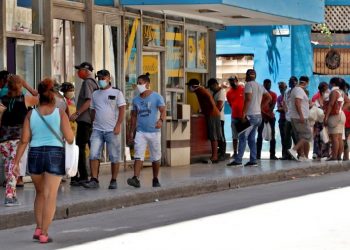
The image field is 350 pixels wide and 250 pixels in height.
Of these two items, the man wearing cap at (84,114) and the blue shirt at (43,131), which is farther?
the man wearing cap at (84,114)

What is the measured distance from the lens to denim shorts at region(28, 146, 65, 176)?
11.4 meters

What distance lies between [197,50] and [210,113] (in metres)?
2.12

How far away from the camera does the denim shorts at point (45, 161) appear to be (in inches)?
448

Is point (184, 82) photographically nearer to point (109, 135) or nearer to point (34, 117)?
point (109, 135)

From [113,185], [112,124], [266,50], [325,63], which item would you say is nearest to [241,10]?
[112,124]

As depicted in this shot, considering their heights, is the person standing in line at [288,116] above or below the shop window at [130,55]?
below

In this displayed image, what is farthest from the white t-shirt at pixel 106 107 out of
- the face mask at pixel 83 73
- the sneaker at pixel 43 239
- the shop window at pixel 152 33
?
the shop window at pixel 152 33

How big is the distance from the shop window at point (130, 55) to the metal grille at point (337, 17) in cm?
1160

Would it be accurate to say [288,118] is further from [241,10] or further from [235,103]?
[241,10]

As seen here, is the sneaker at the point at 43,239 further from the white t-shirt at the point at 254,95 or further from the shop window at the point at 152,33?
the white t-shirt at the point at 254,95

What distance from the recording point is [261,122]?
2286cm

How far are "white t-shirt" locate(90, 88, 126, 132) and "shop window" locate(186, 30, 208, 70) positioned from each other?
7662 millimetres

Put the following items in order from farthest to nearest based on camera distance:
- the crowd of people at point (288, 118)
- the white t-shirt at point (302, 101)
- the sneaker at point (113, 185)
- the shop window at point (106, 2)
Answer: the white t-shirt at point (302, 101) → the crowd of people at point (288, 118) → the shop window at point (106, 2) → the sneaker at point (113, 185)

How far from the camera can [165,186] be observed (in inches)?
671
